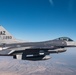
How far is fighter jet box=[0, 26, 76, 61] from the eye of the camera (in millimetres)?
25875

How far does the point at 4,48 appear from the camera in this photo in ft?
87.1

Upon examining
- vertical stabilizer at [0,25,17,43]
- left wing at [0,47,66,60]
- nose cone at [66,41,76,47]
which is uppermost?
vertical stabilizer at [0,25,17,43]

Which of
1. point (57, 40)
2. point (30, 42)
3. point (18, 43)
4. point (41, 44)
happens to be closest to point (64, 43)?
point (57, 40)

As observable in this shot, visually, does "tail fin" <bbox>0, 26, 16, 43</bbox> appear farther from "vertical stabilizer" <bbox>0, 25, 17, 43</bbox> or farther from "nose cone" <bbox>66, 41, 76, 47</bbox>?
"nose cone" <bbox>66, 41, 76, 47</bbox>

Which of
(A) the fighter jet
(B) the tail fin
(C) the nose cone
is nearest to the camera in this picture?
(A) the fighter jet

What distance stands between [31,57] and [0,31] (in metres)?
7.69

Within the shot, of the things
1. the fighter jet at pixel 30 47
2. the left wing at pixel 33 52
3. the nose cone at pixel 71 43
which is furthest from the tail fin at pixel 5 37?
the nose cone at pixel 71 43

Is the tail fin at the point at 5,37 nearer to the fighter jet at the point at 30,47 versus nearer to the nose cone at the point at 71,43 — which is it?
the fighter jet at the point at 30,47

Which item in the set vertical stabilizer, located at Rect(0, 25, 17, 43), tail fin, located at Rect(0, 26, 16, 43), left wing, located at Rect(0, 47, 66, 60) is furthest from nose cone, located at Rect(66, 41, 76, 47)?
tail fin, located at Rect(0, 26, 16, 43)

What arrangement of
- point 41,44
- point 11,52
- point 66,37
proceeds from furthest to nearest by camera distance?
point 66,37, point 41,44, point 11,52

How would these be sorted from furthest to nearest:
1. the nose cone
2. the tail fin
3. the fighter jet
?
the tail fin
the nose cone
the fighter jet

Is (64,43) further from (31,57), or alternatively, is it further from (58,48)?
(31,57)

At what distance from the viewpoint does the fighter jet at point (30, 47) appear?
25875mm

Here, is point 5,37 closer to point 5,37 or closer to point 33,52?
point 5,37
